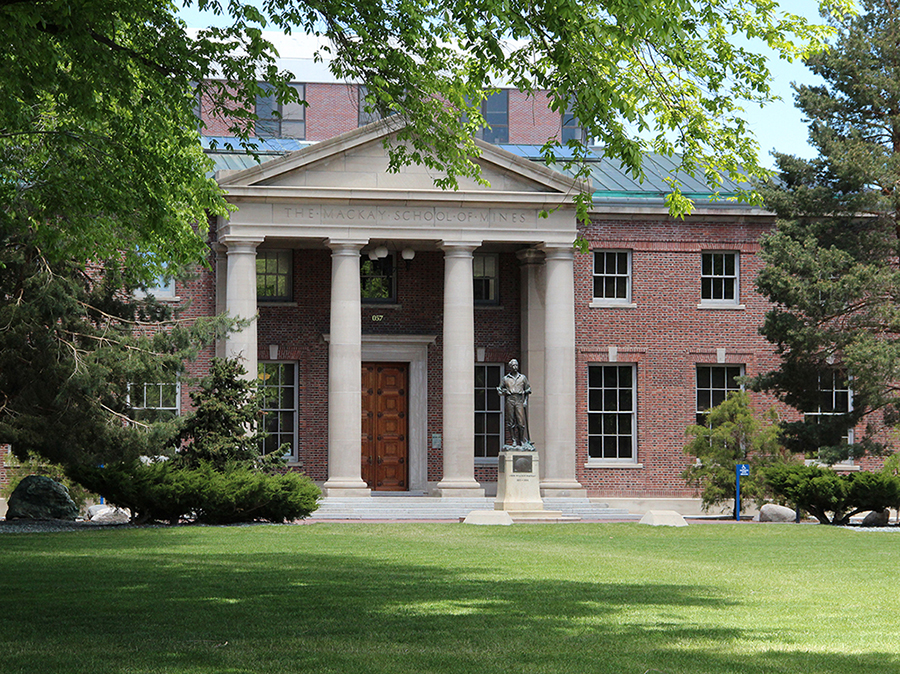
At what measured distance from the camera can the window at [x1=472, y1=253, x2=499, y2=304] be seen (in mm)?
36188

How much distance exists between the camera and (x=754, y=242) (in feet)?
119

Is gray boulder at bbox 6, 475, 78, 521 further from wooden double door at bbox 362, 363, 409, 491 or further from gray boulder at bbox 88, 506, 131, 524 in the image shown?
wooden double door at bbox 362, 363, 409, 491

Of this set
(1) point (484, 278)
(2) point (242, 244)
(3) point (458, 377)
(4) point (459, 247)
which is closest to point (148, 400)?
(2) point (242, 244)

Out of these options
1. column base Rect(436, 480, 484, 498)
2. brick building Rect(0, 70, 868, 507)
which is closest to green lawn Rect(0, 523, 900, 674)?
column base Rect(436, 480, 484, 498)

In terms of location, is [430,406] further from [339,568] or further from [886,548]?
[339,568]

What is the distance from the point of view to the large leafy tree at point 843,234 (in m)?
29.9

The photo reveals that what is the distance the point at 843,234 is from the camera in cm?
3159

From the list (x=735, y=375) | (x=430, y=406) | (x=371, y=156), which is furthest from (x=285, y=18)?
(x=735, y=375)

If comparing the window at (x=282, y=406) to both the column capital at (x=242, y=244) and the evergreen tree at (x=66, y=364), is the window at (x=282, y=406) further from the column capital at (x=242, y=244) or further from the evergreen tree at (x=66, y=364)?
the evergreen tree at (x=66, y=364)

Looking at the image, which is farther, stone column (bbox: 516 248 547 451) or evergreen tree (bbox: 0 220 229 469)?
stone column (bbox: 516 248 547 451)

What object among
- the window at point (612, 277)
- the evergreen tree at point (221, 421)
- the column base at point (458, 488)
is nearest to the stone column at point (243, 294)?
the column base at point (458, 488)

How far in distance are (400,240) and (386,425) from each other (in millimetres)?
5728

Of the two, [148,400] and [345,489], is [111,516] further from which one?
[345,489]

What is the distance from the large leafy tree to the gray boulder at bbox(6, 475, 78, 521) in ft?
55.7
